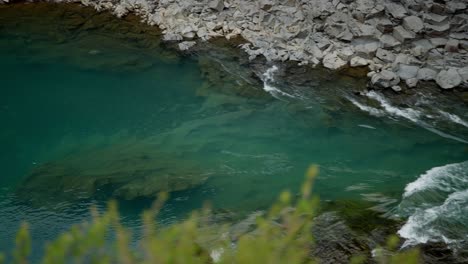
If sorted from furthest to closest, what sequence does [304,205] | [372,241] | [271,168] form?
[271,168] → [372,241] → [304,205]

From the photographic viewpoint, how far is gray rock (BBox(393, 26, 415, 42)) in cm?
1424

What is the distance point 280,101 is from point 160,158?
416 centimetres

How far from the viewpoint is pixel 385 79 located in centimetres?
1324

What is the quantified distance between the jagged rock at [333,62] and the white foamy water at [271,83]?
152cm

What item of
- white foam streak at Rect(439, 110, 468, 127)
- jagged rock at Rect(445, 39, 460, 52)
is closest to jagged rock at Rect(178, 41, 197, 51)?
jagged rock at Rect(445, 39, 460, 52)

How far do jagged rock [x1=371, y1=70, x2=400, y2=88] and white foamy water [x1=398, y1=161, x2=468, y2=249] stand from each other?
11.9ft

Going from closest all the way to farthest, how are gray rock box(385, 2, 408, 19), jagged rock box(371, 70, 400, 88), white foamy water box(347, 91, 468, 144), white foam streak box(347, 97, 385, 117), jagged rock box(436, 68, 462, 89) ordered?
white foamy water box(347, 91, 468, 144) < white foam streak box(347, 97, 385, 117) < jagged rock box(436, 68, 462, 89) < jagged rock box(371, 70, 400, 88) < gray rock box(385, 2, 408, 19)

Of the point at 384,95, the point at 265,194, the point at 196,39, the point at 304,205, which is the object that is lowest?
the point at 265,194

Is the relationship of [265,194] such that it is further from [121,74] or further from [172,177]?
[121,74]

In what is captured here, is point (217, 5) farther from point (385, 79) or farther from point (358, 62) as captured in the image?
point (385, 79)

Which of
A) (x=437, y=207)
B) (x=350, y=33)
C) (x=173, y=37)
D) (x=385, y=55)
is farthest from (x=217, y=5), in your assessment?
(x=437, y=207)

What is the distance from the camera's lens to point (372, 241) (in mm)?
7668

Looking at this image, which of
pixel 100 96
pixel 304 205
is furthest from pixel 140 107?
pixel 304 205

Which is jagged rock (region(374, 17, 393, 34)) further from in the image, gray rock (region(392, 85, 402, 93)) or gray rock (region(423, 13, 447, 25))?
gray rock (region(392, 85, 402, 93))
